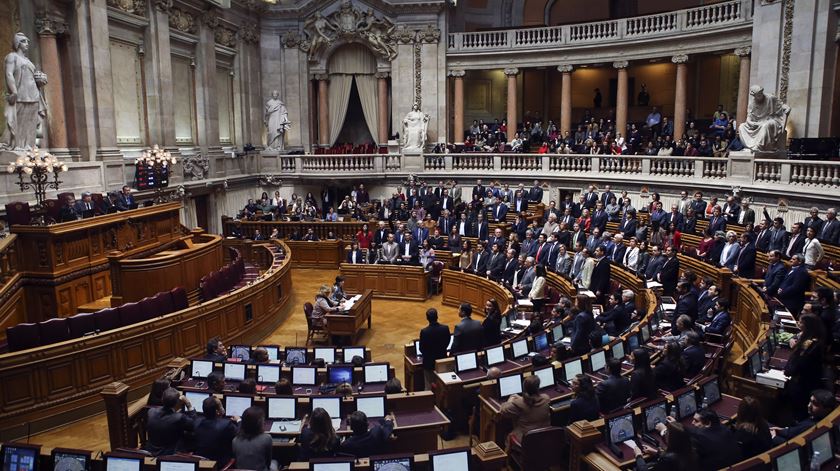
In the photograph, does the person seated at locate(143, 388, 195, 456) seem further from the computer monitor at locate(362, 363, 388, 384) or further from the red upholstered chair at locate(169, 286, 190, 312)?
the red upholstered chair at locate(169, 286, 190, 312)

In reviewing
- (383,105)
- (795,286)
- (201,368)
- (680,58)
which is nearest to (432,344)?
(201,368)

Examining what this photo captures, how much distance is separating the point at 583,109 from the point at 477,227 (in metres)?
14.3

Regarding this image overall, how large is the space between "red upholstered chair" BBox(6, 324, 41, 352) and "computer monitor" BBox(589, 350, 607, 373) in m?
7.84

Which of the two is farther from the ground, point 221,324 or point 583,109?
point 583,109

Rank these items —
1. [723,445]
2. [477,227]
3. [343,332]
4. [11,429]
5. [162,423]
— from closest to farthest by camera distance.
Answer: [723,445]
[162,423]
[11,429]
[343,332]
[477,227]

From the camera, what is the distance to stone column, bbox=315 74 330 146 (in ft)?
97.2

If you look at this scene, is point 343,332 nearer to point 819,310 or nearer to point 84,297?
point 84,297

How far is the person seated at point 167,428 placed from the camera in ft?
21.6

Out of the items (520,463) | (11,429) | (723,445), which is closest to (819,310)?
(723,445)

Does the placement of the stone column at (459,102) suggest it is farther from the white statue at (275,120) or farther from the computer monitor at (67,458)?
the computer monitor at (67,458)

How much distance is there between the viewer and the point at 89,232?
13.0m

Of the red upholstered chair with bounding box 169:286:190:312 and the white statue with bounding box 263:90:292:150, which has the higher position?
the white statue with bounding box 263:90:292:150

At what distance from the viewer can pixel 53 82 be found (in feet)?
57.8

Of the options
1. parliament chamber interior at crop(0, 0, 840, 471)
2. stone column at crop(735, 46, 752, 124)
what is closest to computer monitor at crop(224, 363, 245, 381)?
parliament chamber interior at crop(0, 0, 840, 471)
